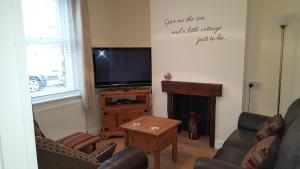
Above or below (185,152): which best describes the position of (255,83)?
above

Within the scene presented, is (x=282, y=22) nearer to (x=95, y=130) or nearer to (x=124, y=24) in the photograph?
(x=124, y=24)

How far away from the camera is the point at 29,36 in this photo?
3070mm

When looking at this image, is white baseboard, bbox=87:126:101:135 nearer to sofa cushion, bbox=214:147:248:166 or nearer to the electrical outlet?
sofa cushion, bbox=214:147:248:166

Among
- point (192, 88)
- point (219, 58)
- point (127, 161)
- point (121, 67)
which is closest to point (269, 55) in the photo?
point (219, 58)

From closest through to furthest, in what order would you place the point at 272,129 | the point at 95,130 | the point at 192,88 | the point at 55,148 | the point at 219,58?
the point at 55,148 < the point at 272,129 < the point at 219,58 < the point at 192,88 < the point at 95,130

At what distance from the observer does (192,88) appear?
350 centimetres

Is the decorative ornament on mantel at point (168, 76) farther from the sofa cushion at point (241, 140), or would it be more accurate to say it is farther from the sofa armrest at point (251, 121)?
the sofa cushion at point (241, 140)

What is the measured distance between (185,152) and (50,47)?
256cm

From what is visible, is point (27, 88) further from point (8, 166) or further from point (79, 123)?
point (79, 123)

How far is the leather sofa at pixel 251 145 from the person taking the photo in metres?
1.45

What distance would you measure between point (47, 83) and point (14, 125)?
3.10 meters

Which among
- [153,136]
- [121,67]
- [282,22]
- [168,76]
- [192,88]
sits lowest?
[153,136]

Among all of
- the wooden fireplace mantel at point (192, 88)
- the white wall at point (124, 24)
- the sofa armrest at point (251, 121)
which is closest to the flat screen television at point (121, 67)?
the white wall at point (124, 24)

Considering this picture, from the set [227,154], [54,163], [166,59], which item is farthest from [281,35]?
[54,163]
